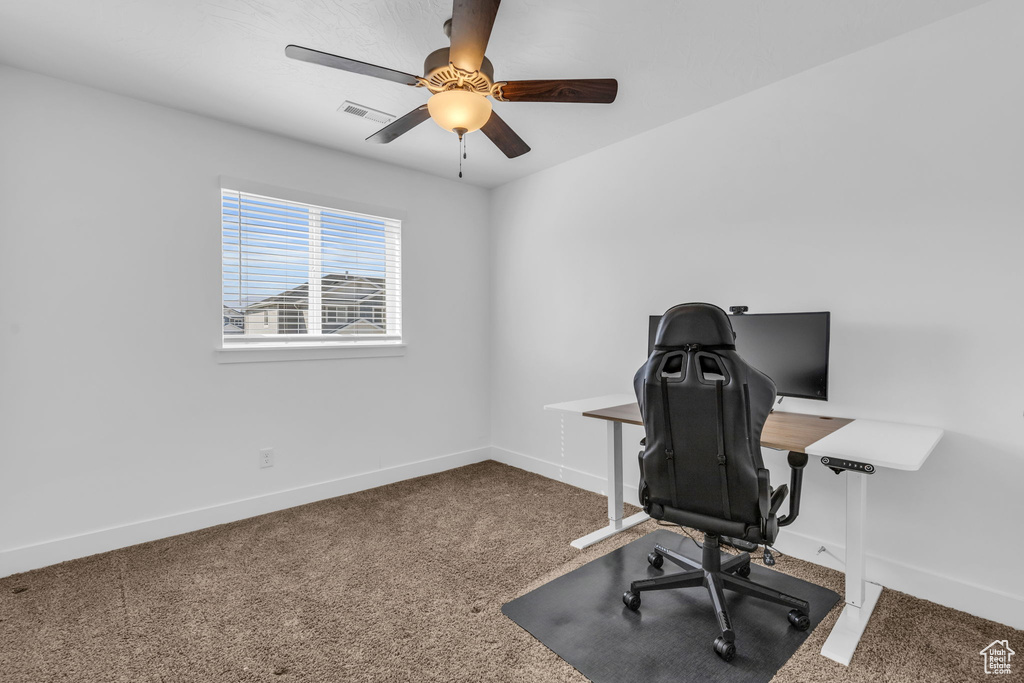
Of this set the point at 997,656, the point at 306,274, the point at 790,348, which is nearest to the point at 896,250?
the point at 790,348

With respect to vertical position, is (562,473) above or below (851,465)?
below

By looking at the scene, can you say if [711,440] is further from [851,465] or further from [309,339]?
[309,339]

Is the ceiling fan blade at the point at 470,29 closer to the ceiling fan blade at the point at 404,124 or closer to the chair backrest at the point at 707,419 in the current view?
the ceiling fan blade at the point at 404,124

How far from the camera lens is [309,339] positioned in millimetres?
3492

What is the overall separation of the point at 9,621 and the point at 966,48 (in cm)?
477

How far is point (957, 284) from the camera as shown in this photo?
209 cm

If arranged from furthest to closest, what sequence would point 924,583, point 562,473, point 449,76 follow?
point 562,473 < point 924,583 < point 449,76

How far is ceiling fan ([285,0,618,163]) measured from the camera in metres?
1.72

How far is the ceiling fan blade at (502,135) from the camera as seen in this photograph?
2.21 metres

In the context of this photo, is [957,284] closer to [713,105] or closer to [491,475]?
[713,105]

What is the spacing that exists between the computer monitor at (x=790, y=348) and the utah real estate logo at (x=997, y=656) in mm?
1054

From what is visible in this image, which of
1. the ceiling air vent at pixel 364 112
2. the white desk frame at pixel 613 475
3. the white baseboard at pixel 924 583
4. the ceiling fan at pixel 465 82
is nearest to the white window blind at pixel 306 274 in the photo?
the ceiling air vent at pixel 364 112

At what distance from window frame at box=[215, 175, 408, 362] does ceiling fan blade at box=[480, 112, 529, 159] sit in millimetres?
1672

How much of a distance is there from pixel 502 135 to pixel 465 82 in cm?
45
